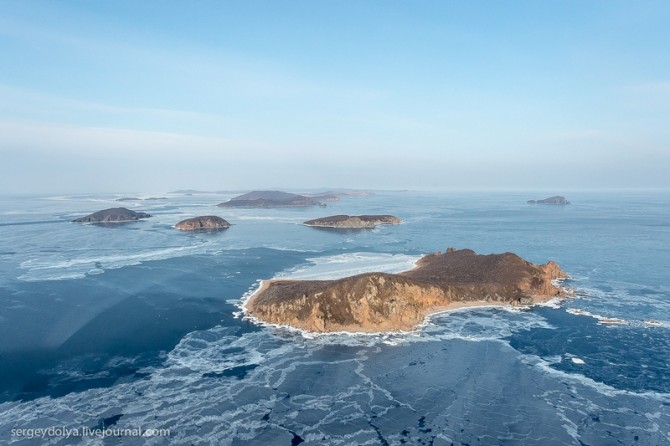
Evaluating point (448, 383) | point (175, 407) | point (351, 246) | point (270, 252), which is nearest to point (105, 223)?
point (270, 252)

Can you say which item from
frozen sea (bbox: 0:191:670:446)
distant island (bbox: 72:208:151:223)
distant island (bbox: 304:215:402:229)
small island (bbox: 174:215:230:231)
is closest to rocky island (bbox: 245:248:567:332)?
frozen sea (bbox: 0:191:670:446)

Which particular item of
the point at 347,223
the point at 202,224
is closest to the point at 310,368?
the point at 347,223

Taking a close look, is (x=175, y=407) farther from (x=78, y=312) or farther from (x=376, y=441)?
(x=78, y=312)

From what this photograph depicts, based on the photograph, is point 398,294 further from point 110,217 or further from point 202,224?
point 110,217

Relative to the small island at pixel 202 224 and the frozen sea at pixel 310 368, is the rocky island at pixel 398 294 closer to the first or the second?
the frozen sea at pixel 310 368

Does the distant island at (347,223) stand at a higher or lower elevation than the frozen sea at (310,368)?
higher

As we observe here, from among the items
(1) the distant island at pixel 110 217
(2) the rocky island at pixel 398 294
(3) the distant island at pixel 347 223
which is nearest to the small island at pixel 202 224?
(3) the distant island at pixel 347 223
